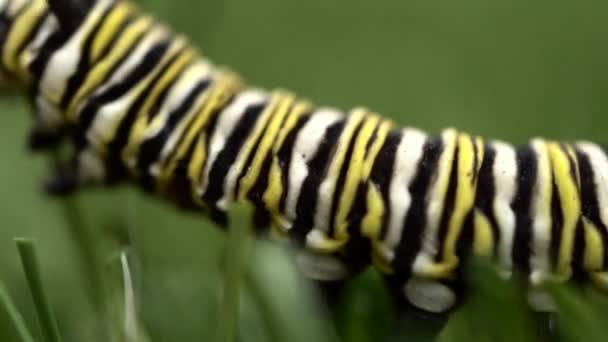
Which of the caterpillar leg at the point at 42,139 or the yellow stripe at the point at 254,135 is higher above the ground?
the yellow stripe at the point at 254,135

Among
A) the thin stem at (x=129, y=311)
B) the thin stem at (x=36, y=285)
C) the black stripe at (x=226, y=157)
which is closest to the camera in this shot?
the thin stem at (x=36, y=285)

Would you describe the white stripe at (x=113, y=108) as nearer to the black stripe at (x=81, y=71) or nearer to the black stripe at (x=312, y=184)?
the black stripe at (x=81, y=71)

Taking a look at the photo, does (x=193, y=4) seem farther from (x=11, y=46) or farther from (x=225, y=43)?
(x=11, y=46)

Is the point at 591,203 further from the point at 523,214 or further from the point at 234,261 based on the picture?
the point at 234,261

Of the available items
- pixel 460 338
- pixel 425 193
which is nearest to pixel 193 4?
pixel 425 193

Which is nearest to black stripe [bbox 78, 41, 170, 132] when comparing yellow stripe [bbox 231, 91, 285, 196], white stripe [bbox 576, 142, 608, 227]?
yellow stripe [bbox 231, 91, 285, 196]

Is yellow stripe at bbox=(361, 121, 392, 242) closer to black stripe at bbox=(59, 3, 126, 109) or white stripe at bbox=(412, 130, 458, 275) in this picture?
white stripe at bbox=(412, 130, 458, 275)

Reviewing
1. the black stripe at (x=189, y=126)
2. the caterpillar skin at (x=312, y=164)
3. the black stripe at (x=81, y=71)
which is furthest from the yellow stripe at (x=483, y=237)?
the black stripe at (x=81, y=71)

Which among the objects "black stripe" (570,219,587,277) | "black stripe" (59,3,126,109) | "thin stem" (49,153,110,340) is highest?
"black stripe" (59,3,126,109)
